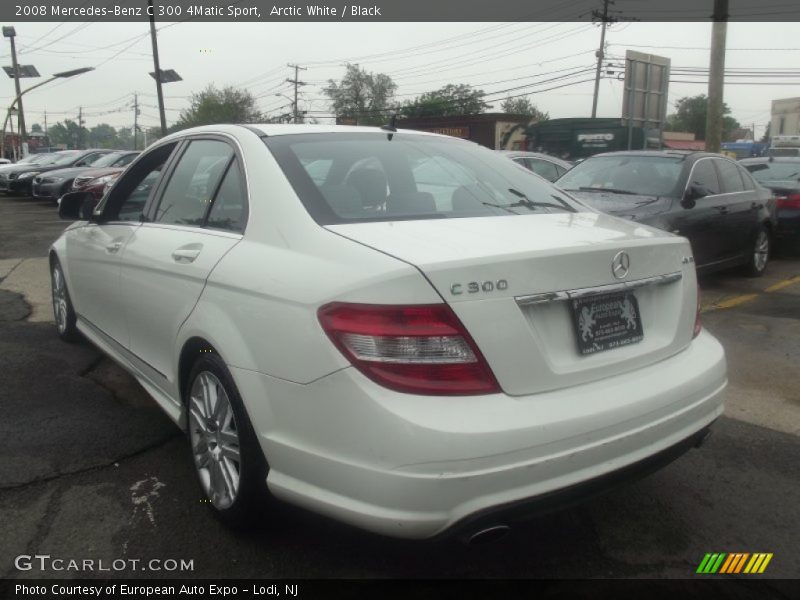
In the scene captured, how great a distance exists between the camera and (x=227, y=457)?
2688 millimetres

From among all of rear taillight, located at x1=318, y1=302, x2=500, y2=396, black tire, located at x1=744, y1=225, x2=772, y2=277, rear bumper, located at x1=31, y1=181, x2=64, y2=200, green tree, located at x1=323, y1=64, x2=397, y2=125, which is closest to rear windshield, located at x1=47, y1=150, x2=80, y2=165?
rear bumper, located at x1=31, y1=181, x2=64, y2=200

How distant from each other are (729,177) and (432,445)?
726 cm

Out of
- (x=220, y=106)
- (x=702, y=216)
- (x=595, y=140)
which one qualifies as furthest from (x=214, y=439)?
(x=220, y=106)

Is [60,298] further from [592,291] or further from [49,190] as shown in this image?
[49,190]

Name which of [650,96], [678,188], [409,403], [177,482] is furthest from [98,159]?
[409,403]

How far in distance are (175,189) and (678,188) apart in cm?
525

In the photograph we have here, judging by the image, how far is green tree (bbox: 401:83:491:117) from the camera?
54.1 m

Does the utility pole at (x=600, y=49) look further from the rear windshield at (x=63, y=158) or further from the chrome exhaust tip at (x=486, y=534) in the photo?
the chrome exhaust tip at (x=486, y=534)

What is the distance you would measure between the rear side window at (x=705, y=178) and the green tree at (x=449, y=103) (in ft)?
151

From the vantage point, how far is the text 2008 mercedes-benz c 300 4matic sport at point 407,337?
6.80 ft

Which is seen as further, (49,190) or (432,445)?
(49,190)

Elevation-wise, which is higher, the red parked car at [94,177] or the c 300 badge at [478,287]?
the c 300 badge at [478,287]

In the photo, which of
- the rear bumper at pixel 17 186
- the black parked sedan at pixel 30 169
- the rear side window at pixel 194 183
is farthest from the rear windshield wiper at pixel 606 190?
the rear bumper at pixel 17 186

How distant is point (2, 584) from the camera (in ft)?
7.95
